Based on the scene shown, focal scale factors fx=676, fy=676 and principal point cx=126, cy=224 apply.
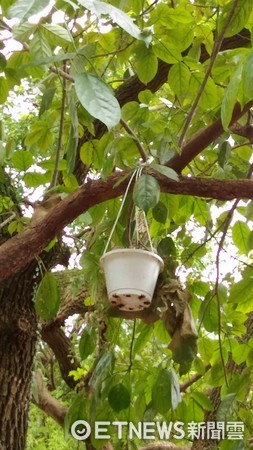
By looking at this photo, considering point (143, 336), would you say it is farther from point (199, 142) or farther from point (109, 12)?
point (109, 12)

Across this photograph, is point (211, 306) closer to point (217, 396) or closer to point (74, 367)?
point (217, 396)

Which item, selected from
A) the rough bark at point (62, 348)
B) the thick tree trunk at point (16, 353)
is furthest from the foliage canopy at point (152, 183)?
the rough bark at point (62, 348)

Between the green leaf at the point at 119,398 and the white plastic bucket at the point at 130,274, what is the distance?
29 cm

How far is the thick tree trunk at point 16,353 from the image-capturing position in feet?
6.35

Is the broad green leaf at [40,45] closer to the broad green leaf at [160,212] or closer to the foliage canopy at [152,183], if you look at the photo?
the foliage canopy at [152,183]

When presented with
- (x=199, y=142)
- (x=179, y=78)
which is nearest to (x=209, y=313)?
(x=199, y=142)

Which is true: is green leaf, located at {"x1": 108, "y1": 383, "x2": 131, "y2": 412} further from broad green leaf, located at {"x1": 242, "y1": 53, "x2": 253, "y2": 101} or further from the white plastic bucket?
broad green leaf, located at {"x1": 242, "y1": 53, "x2": 253, "y2": 101}

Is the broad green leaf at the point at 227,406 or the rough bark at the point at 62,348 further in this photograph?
the rough bark at the point at 62,348

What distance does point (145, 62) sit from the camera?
1.38 m

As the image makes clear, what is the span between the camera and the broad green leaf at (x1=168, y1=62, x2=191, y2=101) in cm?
136

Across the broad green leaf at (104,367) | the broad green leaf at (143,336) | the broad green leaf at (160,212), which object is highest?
the broad green leaf at (160,212)


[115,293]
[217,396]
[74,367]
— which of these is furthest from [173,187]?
[74,367]

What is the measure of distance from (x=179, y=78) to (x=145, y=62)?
8 cm

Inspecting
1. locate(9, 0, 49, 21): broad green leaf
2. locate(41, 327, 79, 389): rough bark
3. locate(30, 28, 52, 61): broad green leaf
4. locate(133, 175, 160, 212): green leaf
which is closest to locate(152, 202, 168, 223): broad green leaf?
locate(133, 175, 160, 212): green leaf
